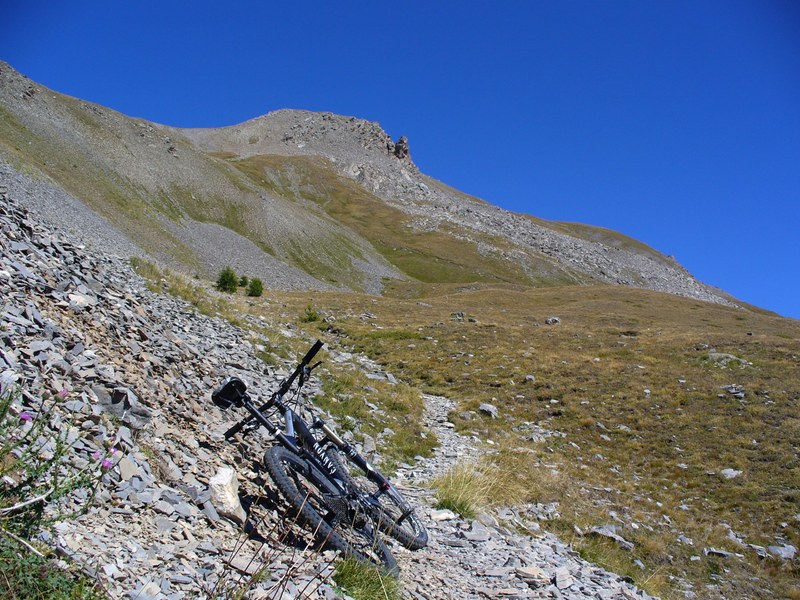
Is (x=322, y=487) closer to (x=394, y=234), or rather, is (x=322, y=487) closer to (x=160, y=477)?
(x=160, y=477)

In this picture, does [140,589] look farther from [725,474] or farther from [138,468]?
[725,474]

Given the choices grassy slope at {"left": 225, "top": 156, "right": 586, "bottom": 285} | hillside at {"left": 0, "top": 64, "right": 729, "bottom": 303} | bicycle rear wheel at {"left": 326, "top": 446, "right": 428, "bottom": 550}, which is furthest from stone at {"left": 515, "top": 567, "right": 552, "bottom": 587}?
grassy slope at {"left": 225, "top": 156, "right": 586, "bottom": 285}

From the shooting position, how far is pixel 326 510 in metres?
6.49

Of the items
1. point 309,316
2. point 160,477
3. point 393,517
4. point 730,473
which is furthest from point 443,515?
point 309,316

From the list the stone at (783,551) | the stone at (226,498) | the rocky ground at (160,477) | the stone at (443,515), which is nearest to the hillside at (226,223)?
the rocky ground at (160,477)

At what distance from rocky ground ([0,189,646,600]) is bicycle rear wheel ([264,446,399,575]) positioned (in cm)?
29

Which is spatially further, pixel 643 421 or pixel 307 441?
pixel 643 421

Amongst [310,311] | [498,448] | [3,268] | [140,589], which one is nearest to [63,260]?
[3,268]

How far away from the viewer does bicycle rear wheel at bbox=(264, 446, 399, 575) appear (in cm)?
583

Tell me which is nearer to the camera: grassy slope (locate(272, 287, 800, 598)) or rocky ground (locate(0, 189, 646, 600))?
rocky ground (locate(0, 189, 646, 600))

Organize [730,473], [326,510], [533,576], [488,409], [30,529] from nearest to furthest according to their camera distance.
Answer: [30,529] < [326,510] < [533,576] < [730,473] < [488,409]

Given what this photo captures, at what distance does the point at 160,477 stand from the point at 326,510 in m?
2.13

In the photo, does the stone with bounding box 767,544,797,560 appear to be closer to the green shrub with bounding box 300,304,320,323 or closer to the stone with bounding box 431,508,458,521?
the stone with bounding box 431,508,458,521

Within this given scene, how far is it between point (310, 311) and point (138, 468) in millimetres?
28825
